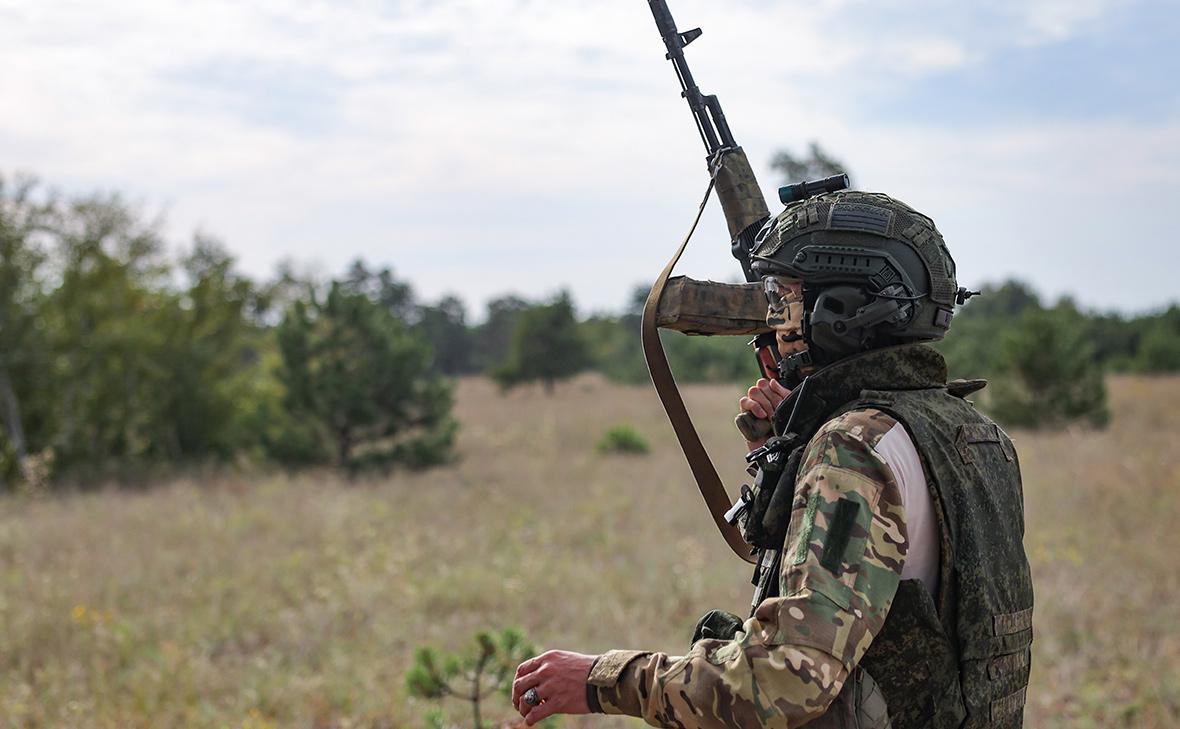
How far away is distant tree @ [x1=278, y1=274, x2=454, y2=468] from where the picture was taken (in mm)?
13422

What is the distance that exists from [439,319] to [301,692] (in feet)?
131

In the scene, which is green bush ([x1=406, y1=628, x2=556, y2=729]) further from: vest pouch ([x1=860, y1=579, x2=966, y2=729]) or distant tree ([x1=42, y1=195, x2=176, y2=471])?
distant tree ([x1=42, y1=195, x2=176, y2=471])

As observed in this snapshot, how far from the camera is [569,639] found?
20.5 feet

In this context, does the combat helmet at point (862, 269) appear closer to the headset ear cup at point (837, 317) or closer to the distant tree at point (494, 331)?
the headset ear cup at point (837, 317)

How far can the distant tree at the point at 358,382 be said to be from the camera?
13422 millimetres

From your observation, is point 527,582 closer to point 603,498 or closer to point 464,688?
point 464,688

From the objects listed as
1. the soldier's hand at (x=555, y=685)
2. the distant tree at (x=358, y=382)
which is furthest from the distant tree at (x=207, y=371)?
A: the soldier's hand at (x=555, y=685)

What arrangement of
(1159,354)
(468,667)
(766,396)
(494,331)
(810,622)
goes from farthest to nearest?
(494,331) → (1159,354) → (468,667) → (766,396) → (810,622)

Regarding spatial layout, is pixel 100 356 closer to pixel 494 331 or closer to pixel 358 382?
pixel 358 382


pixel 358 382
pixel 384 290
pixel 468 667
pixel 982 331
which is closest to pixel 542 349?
pixel 384 290

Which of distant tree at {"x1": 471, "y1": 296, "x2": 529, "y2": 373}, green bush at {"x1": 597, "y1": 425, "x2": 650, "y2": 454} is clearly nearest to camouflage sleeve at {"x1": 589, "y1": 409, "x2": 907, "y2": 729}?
green bush at {"x1": 597, "y1": 425, "x2": 650, "y2": 454}

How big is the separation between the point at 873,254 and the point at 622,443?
1329cm

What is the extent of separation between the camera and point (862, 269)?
1.92 metres

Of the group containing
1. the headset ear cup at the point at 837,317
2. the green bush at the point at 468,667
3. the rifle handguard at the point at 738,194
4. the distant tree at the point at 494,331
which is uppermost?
the distant tree at the point at 494,331
